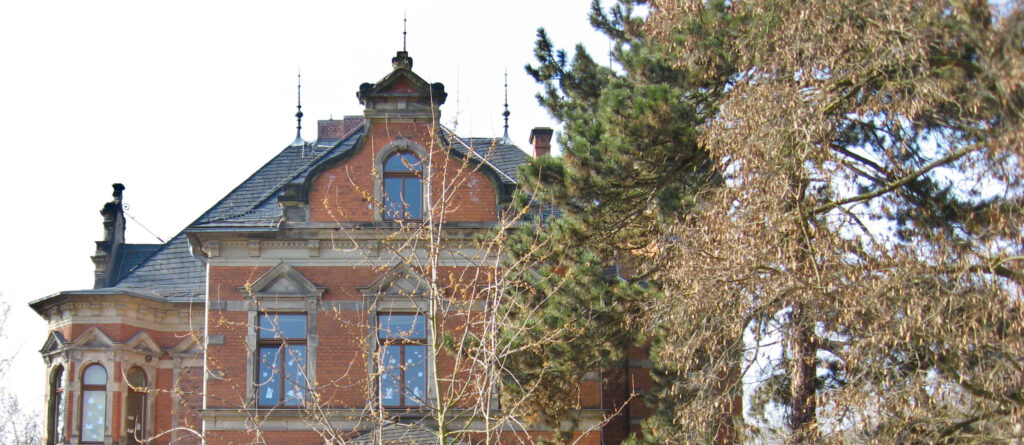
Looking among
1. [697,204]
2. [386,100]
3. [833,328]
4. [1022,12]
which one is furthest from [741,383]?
[386,100]

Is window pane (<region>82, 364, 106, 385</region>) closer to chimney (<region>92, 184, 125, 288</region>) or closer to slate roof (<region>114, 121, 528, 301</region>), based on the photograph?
slate roof (<region>114, 121, 528, 301</region>)

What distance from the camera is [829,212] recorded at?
46.8 ft

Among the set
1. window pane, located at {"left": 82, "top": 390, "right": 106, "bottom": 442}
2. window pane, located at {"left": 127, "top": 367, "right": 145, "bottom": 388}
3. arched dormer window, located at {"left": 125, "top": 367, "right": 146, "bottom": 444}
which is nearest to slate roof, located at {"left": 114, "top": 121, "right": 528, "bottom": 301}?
window pane, located at {"left": 127, "top": 367, "right": 145, "bottom": 388}

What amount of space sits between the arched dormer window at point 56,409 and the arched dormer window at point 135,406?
1.24 meters

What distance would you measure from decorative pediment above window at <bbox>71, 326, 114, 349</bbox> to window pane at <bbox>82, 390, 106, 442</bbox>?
0.91 meters

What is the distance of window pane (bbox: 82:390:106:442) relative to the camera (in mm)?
25031

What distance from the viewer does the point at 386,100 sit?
21.4m

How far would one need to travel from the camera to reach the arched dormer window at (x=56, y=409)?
82.6 feet

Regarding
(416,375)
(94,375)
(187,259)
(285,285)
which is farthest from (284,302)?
(187,259)

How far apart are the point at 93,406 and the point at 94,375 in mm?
609

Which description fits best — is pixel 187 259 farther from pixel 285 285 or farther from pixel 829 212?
pixel 829 212

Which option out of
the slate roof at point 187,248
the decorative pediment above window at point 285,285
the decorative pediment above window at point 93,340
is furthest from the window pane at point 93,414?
the decorative pediment above window at point 285,285

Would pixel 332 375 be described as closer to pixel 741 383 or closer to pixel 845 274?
pixel 741 383

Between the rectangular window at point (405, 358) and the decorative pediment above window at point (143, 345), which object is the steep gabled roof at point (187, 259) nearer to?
the decorative pediment above window at point (143, 345)
